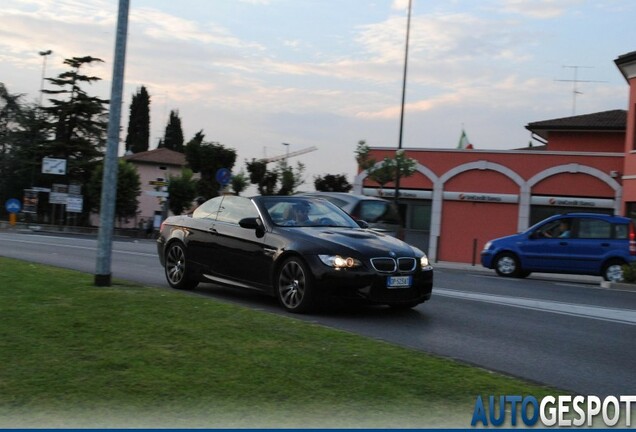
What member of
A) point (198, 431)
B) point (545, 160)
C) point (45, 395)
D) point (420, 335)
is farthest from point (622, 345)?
point (545, 160)

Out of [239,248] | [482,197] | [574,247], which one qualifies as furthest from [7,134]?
[239,248]

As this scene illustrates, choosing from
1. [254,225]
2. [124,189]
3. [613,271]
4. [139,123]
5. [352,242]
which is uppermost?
[139,123]

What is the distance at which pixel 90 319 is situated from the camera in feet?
24.8

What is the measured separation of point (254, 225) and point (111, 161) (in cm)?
206

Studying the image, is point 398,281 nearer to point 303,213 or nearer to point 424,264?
point 424,264

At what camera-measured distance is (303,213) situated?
413 inches

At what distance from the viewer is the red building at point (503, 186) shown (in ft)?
114

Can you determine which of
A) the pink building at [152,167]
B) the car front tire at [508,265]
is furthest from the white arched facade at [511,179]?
the pink building at [152,167]

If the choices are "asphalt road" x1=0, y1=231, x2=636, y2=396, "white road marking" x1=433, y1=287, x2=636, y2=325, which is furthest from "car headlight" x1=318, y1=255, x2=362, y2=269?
"white road marking" x1=433, y1=287, x2=636, y2=325

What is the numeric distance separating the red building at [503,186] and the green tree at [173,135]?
73.9m

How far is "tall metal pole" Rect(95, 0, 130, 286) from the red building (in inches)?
1014

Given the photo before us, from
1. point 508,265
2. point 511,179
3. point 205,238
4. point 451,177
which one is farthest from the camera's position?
point 451,177

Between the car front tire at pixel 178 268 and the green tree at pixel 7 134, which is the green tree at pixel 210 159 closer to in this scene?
the green tree at pixel 7 134

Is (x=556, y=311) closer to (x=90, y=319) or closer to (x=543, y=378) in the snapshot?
(x=543, y=378)
